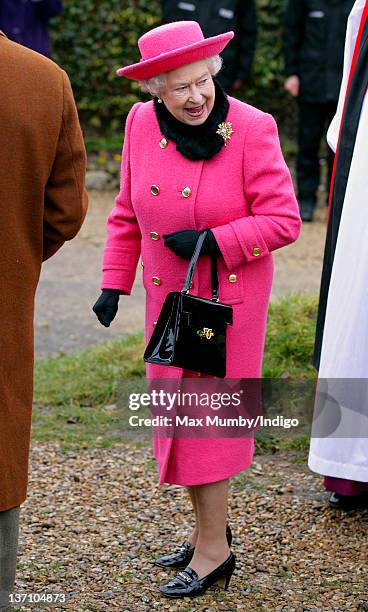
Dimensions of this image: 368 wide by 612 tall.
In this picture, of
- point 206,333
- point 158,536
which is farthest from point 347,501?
point 206,333

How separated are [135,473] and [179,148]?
1665mm

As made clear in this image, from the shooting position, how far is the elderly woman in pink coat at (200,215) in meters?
3.25

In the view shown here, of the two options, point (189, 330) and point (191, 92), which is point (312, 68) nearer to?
point (191, 92)

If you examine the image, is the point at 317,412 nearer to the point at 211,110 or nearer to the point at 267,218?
the point at 267,218

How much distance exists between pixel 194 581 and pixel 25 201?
1329 millimetres

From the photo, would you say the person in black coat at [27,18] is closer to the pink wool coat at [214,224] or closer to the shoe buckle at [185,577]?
the pink wool coat at [214,224]

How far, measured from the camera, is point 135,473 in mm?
4527

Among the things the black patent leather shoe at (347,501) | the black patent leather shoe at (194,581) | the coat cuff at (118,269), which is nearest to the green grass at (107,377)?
the black patent leather shoe at (347,501)

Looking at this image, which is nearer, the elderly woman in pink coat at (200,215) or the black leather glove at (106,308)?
the elderly woman in pink coat at (200,215)

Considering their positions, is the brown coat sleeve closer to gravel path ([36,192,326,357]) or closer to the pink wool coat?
the pink wool coat

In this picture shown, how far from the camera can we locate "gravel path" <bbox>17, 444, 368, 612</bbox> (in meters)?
3.52

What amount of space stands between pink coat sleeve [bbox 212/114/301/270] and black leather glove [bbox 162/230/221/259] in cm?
2

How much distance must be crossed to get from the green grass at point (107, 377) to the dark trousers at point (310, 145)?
311 centimetres

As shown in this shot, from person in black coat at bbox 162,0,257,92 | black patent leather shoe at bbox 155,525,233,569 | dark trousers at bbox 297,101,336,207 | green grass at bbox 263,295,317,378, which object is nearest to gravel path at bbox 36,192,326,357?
dark trousers at bbox 297,101,336,207
